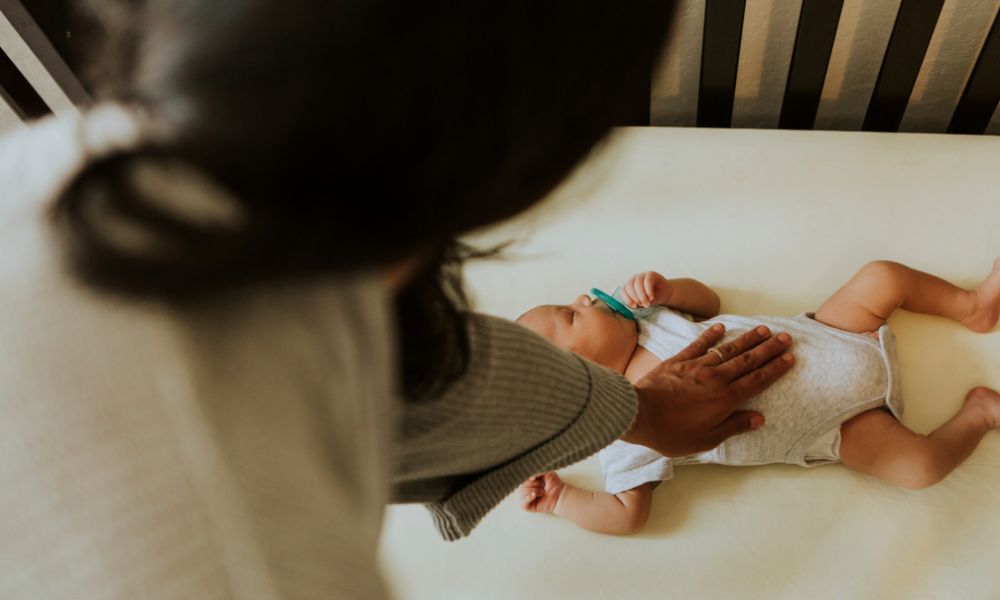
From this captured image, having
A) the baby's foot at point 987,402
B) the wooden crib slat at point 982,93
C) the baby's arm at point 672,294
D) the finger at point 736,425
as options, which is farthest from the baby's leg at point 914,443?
the wooden crib slat at point 982,93

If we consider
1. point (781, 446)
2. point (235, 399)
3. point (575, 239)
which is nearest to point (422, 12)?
point (235, 399)

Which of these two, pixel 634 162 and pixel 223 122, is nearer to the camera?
pixel 223 122

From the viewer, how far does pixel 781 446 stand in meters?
0.89

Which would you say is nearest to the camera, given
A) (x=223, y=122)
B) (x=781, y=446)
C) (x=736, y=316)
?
(x=223, y=122)

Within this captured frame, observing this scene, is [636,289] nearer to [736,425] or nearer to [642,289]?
[642,289]

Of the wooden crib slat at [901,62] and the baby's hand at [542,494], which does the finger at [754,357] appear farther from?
the wooden crib slat at [901,62]

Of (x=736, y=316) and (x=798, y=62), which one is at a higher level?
(x=798, y=62)

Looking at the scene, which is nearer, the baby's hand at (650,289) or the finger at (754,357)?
the finger at (754,357)

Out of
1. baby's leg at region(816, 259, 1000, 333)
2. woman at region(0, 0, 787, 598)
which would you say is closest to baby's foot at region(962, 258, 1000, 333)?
baby's leg at region(816, 259, 1000, 333)

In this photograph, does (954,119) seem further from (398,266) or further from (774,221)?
(398,266)

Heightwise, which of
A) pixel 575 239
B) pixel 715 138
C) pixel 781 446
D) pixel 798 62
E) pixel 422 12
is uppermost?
pixel 422 12

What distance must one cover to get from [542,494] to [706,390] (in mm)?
230

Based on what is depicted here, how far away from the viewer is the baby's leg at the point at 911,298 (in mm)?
933

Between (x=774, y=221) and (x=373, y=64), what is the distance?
917mm
